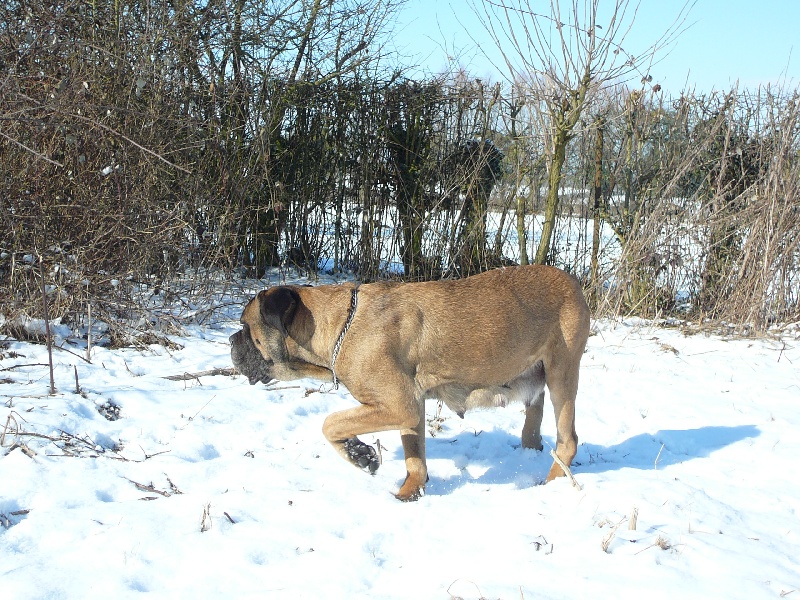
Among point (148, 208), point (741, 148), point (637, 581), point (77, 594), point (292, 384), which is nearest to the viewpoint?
point (77, 594)

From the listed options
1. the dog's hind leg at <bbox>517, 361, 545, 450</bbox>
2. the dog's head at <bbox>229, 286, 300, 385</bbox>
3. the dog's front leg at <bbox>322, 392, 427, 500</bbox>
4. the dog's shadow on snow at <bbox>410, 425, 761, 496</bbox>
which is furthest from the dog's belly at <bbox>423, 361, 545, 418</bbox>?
the dog's head at <bbox>229, 286, 300, 385</bbox>


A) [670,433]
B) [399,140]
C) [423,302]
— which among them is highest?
[399,140]

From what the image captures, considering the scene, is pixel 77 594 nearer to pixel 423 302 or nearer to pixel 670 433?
pixel 423 302

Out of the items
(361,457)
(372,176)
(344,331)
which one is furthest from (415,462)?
(372,176)

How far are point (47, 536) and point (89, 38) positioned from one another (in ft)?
20.7

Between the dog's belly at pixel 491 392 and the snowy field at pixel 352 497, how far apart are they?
1.78 feet

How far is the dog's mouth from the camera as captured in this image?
5.07 metres

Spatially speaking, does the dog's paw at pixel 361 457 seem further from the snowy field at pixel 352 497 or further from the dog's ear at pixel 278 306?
the dog's ear at pixel 278 306

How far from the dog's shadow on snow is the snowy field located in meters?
0.02

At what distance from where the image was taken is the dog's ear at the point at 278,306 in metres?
4.88

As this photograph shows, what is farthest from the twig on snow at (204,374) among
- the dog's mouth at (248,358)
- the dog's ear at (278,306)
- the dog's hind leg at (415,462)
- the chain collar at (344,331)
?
the dog's hind leg at (415,462)

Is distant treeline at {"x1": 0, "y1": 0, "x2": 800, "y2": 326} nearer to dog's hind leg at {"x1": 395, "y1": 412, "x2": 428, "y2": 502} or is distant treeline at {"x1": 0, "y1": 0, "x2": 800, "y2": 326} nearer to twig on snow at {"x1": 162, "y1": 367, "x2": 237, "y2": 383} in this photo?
twig on snow at {"x1": 162, "y1": 367, "x2": 237, "y2": 383}

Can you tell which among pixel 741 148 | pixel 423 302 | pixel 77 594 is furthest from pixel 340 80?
pixel 77 594

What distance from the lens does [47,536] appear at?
362 cm
